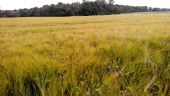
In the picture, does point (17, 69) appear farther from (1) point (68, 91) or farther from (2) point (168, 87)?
(2) point (168, 87)

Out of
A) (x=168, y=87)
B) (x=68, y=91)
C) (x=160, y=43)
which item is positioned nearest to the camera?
(x=68, y=91)

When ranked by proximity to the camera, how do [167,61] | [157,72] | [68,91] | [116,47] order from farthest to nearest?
[116,47] < [167,61] < [157,72] < [68,91]

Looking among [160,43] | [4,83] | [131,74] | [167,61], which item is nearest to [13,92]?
[4,83]

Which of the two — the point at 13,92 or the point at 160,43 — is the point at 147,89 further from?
the point at 160,43

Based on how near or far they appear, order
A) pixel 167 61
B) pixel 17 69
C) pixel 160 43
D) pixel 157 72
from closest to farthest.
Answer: pixel 17 69, pixel 157 72, pixel 167 61, pixel 160 43

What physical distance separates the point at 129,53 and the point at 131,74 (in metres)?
0.49

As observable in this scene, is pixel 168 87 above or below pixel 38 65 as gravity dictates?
below

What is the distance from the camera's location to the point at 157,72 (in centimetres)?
246

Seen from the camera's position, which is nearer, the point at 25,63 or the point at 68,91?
the point at 68,91

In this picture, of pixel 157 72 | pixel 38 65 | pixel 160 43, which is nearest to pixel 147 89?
pixel 157 72

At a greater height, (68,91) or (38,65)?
(38,65)

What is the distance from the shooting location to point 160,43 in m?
3.69

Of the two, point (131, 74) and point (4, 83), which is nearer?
point (4, 83)

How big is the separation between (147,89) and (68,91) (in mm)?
618
